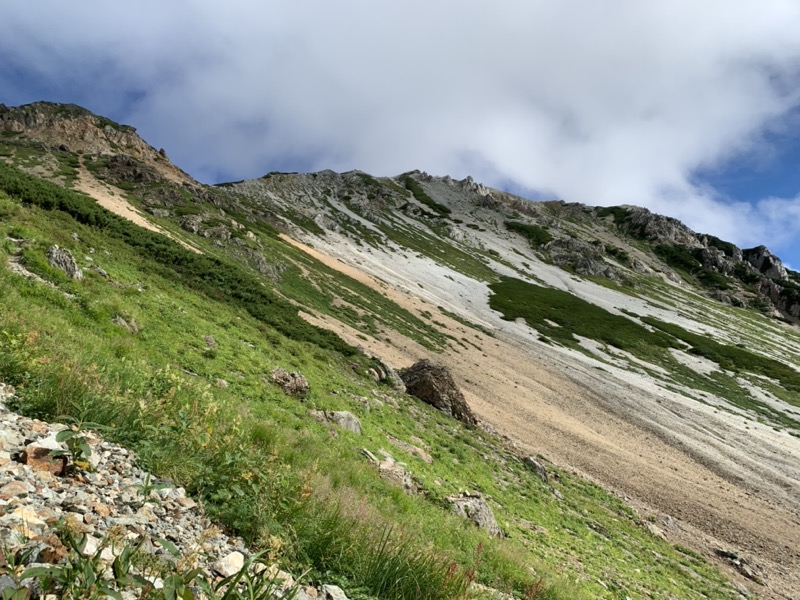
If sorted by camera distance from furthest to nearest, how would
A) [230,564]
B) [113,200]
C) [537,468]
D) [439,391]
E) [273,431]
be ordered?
1. [113,200]
2. [439,391]
3. [537,468]
4. [273,431]
5. [230,564]

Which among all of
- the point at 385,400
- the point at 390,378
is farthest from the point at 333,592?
the point at 390,378

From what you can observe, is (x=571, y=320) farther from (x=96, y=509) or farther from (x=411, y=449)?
(x=96, y=509)

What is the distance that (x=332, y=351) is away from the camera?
97.2 feet

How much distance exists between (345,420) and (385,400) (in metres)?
7.18

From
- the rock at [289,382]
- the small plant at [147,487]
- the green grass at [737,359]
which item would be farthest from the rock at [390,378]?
the green grass at [737,359]

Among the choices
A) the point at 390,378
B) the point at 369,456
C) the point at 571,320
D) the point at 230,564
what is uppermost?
the point at 571,320

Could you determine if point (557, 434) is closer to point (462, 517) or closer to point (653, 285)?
point (462, 517)

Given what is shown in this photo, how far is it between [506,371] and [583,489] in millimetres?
23267

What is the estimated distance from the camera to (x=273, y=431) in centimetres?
919

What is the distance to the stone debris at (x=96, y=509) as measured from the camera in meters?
3.79

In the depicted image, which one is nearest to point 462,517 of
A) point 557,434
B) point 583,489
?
point 583,489

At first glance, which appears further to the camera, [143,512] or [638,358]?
[638,358]

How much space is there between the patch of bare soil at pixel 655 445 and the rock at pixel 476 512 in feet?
46.2

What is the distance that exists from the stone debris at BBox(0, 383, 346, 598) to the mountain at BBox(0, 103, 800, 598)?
37 cm
